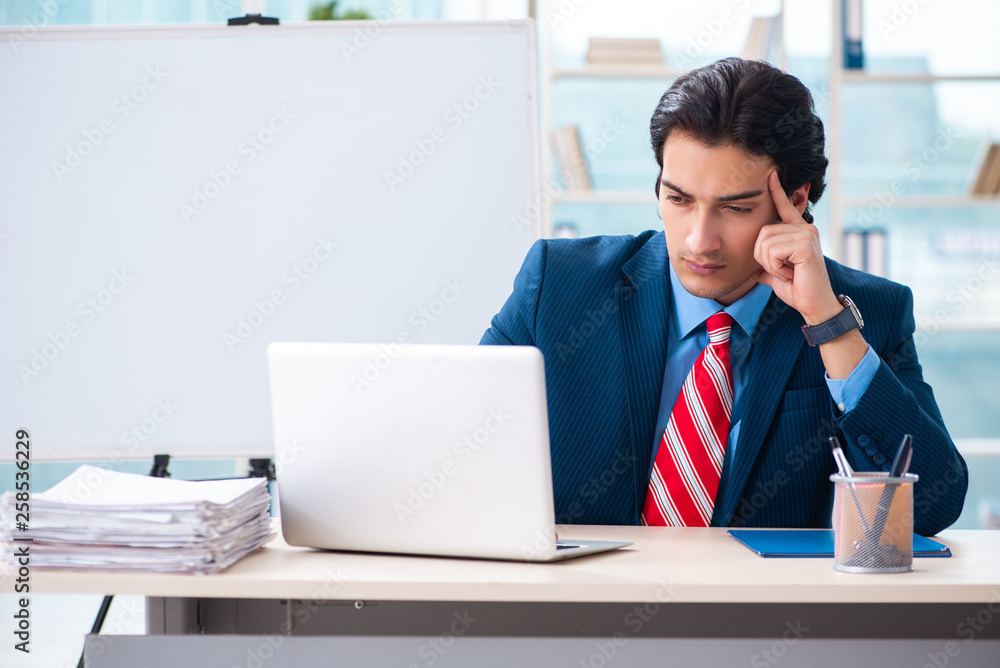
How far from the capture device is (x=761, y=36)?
3.15 metres

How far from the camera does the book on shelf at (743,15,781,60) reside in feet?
10.2

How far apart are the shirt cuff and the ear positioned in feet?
1.10

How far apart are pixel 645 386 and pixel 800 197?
42 centimetres

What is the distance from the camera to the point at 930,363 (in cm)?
333

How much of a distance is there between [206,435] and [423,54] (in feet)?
3.21

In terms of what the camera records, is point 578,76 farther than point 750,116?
Yes

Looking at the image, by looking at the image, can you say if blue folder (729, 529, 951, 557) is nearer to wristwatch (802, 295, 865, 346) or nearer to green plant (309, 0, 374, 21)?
wristwatch (802, 295, 865, 346)
